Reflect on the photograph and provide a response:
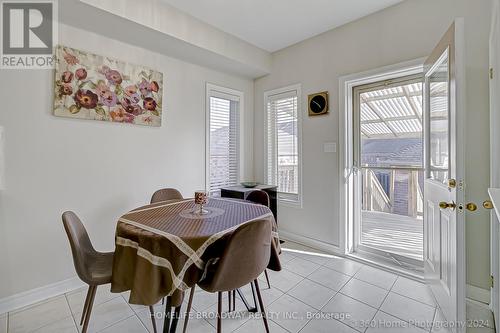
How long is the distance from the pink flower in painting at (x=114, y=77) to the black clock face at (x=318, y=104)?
2.34 metres

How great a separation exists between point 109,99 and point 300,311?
271 cm

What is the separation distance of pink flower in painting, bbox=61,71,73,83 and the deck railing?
3299 millimetres

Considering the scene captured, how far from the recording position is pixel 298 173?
3.47m

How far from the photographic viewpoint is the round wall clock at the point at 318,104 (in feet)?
10.1

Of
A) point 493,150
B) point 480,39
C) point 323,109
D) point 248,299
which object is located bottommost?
point 248,299

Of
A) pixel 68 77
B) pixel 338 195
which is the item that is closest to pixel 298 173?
pixel 338 195

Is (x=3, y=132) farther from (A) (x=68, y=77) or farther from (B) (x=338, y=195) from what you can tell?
(B) (x=338, y=195)

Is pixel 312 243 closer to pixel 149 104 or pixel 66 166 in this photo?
pixel 149 104

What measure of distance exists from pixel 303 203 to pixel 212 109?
1.91 meters

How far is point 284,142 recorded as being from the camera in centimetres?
370

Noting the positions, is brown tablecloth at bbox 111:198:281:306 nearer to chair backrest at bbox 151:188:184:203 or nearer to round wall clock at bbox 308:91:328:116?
chair backrest at bbox 151:188:184:203

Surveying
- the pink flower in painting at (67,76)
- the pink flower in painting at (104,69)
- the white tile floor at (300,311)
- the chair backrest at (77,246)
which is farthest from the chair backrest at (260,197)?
the pink flower in painting at (67,76)

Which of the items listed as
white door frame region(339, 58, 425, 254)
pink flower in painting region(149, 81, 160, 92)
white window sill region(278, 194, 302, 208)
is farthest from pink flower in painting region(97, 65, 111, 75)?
white window sill region(278, 194, 302, 208)

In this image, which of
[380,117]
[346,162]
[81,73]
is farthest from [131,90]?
[380,117]
